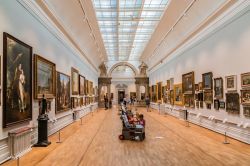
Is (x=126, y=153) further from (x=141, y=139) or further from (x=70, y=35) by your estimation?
(x=70, y=35)

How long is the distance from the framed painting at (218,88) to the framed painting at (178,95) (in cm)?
737

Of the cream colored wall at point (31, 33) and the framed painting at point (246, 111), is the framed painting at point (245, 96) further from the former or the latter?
the cream colored wall at point (31, 33)

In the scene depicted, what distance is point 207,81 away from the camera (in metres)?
15.3

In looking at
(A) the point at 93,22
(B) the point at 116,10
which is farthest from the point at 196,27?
(A) the point at 93,22

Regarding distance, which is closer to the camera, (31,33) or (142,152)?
(142,152)

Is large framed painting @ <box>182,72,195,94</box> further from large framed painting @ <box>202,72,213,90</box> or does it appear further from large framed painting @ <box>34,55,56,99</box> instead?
large framed painting @ <box>34,55,56,99</box>

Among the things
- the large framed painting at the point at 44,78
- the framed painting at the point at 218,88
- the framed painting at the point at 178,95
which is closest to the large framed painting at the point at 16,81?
the large framed painting at the point at 44,78

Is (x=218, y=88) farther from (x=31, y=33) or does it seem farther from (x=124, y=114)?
(x=31, y=33)

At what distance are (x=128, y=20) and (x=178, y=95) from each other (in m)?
8.63

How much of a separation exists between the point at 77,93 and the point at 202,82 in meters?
11.3

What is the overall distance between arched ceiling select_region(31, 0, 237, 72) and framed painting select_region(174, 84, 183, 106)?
3.62 m

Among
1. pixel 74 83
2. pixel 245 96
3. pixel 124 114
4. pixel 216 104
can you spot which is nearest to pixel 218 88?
pixel 216 104

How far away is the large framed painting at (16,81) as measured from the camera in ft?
26.3

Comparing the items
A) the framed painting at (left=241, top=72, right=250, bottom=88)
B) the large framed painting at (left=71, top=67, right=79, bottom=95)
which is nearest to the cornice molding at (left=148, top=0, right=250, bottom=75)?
the framed painting at (left=241, top=72, right=250, bottom=88)
